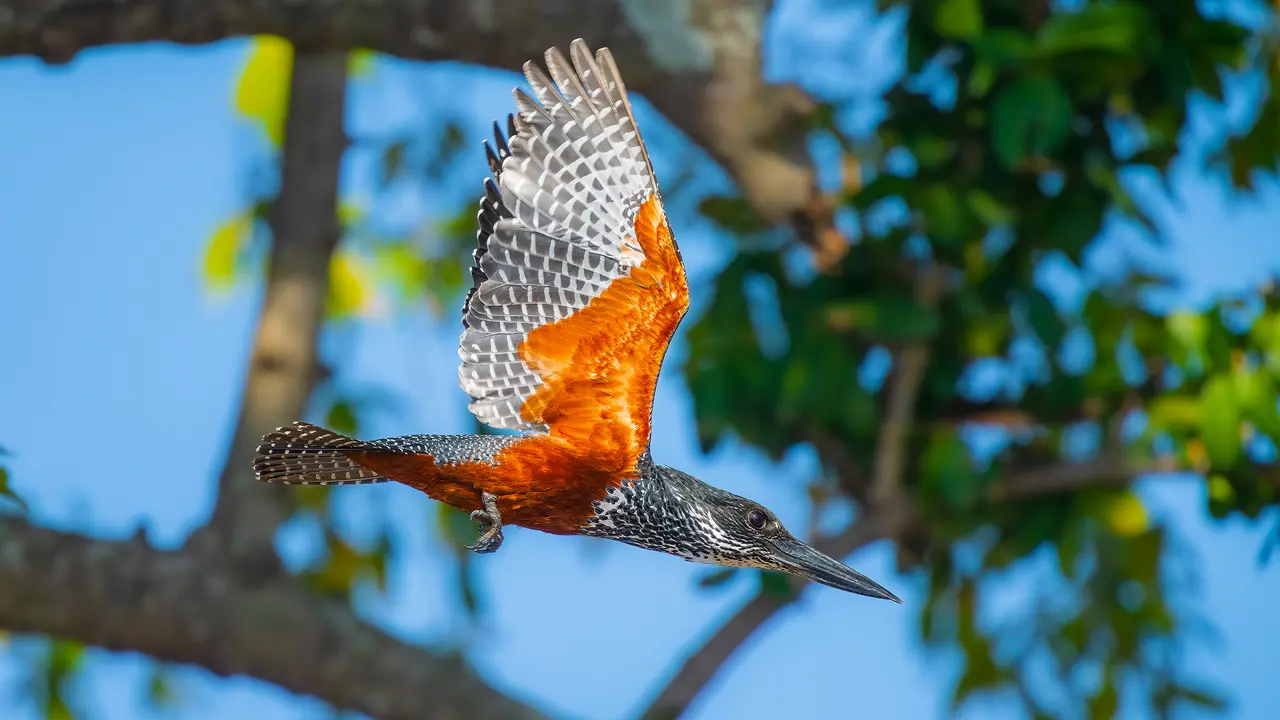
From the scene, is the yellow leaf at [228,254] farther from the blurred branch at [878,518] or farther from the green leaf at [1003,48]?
the green leaf at [1003,48]

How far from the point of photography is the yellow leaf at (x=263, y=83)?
23.7 ft

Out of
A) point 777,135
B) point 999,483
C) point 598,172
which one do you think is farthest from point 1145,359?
point 598,172

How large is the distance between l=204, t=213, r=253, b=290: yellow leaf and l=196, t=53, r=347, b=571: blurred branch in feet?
1.77

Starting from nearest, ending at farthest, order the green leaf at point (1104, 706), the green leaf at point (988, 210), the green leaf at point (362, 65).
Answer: the green leaf at point (988, 210) < the green leaf at point (1104, 706) < the green leaf at point (362, 65)

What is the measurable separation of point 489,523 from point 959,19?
2.67 m

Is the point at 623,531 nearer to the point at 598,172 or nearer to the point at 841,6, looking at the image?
the point at 598,172

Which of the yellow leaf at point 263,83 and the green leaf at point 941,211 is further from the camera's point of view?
the yellow leaf at point 263,83

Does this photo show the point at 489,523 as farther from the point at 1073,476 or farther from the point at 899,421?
the point at 1073,476

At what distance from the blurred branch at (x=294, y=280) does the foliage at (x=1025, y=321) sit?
1.49 metres

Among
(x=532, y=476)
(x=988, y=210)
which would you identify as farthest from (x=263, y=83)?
(x=532, y=476)

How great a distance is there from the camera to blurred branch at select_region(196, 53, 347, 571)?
6.05 m

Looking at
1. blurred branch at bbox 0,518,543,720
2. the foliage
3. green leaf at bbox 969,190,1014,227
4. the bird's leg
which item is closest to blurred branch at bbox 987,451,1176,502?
the foliage

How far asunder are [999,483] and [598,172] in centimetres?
312

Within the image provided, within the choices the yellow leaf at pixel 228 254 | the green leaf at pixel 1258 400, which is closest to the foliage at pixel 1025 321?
the green leaf at pixel 1258 400
